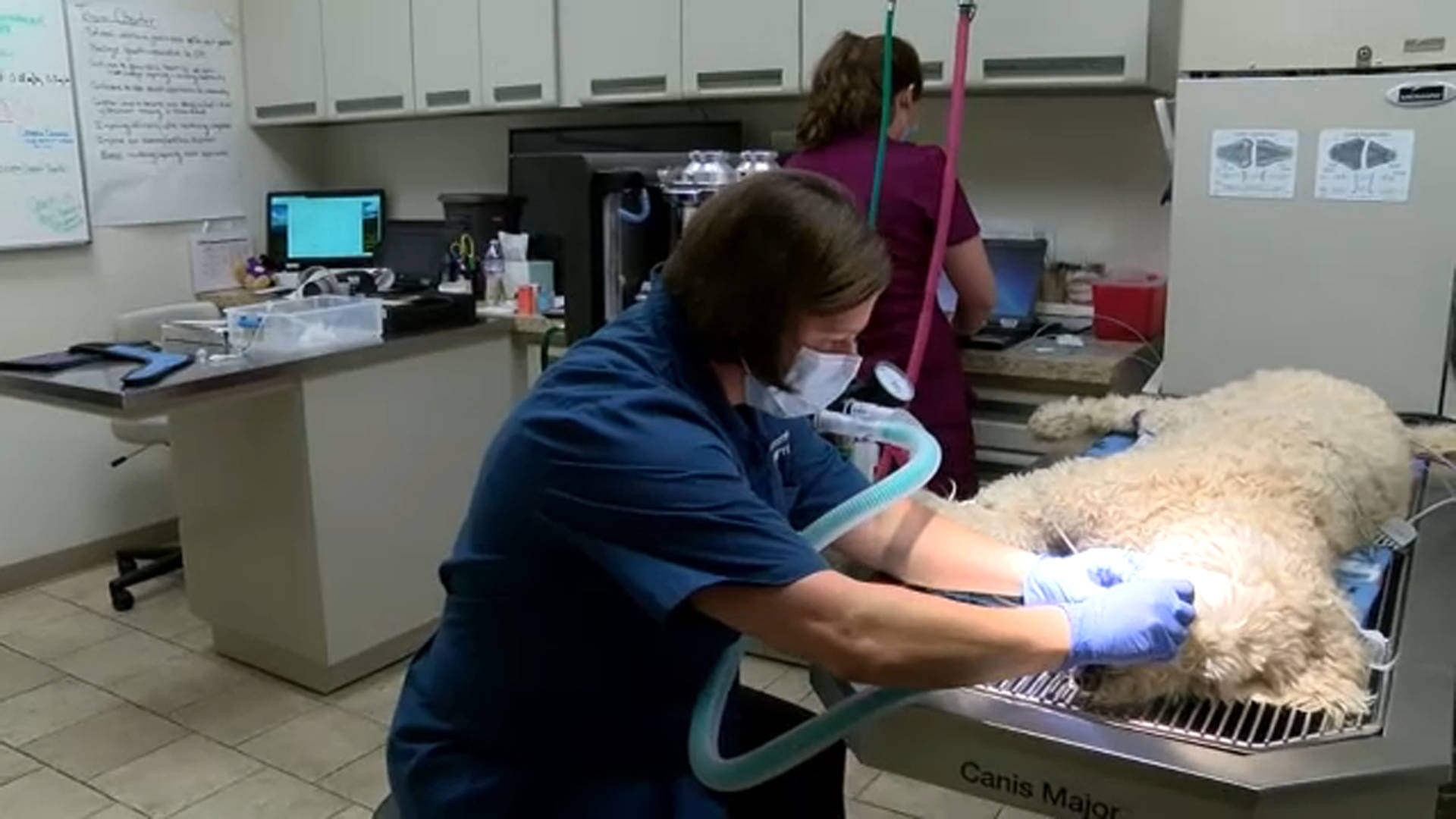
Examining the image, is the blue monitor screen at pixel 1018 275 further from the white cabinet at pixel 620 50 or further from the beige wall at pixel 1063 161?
the white cabinet at pixel 620 50

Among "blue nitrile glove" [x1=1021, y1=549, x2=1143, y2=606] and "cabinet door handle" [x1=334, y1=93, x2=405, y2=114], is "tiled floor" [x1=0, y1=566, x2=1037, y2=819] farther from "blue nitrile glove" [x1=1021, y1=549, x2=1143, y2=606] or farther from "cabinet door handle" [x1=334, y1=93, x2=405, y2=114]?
"cabinet door handle" [x1=334, y1=93, x2=405, y2=114]

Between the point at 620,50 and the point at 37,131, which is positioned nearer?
the point at 620,50

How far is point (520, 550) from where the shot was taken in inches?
46.1

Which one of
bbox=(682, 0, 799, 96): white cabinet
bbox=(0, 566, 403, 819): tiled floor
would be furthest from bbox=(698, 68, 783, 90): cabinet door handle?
bbox=(0, 566, 403, 819): tiled floor

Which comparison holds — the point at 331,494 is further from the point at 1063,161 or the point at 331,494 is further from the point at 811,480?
the point at 1063,161

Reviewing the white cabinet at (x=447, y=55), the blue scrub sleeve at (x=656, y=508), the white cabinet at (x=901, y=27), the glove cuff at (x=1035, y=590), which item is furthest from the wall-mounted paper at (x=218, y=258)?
the glove cuff at (x=1035, y=590)

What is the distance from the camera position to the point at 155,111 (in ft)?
12.6

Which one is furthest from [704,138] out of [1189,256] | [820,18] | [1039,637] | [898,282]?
[1039,637]

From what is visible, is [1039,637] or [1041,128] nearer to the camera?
[1039,637]

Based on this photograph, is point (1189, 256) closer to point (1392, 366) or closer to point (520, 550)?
point (1392, 366)

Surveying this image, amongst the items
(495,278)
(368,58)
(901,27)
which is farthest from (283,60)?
(901,27)

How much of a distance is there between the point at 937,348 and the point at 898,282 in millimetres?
166

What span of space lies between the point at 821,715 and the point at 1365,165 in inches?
65.2

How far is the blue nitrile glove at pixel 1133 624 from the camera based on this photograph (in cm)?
102
